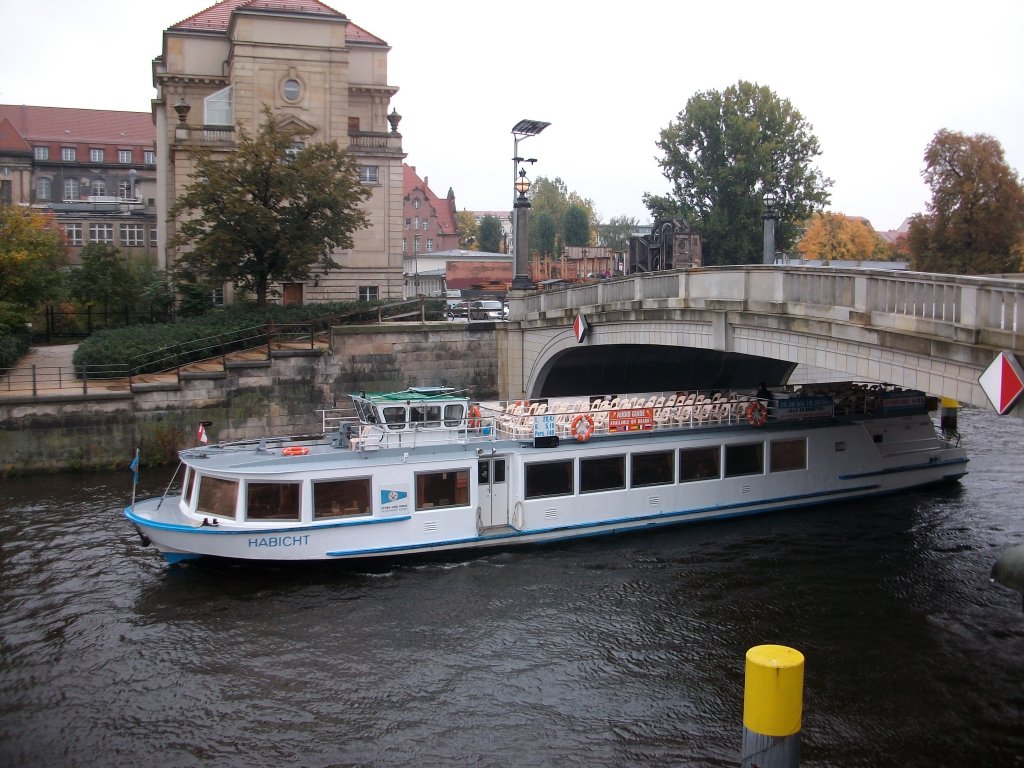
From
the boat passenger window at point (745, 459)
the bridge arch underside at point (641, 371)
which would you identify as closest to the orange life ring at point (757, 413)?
the boat passenger window at point (745, 459)

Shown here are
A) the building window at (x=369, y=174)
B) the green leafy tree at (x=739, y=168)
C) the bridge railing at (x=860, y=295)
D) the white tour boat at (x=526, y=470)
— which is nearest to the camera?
the bridge railing at (x=860, y=295)

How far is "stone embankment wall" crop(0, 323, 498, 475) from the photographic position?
2827 centimetres

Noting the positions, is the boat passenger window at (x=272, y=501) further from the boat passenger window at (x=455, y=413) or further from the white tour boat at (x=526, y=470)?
the boat passenger window at (x=455, y=413)

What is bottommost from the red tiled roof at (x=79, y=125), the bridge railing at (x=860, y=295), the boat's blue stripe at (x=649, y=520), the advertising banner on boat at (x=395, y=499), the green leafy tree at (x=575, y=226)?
the boat's blue stripe at (x=649, y=520)

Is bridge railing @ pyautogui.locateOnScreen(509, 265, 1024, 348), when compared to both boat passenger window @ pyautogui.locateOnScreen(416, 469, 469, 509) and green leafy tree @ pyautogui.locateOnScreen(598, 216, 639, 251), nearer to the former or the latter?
boat passenger window @ pyautogui.locateOnScreen(416, 469, 469, 509)

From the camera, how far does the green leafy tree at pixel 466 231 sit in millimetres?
117062

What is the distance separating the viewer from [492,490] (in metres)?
21.0

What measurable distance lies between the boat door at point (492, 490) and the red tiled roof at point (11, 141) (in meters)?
78.7

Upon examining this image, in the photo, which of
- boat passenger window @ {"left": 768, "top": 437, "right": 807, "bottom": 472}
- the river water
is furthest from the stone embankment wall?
boat passenger window @ {"left": 768, "top": 437, "right": 807, "bottom": 472}

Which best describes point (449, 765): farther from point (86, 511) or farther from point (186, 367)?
point (186, 367)

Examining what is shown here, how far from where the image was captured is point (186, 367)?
3225 centimetres

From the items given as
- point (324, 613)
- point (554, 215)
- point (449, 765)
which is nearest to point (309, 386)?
point (324, 613)

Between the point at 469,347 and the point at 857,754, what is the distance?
959 inches

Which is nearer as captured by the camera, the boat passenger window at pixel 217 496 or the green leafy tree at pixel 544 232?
the boat passenger window at pixel 217 496
